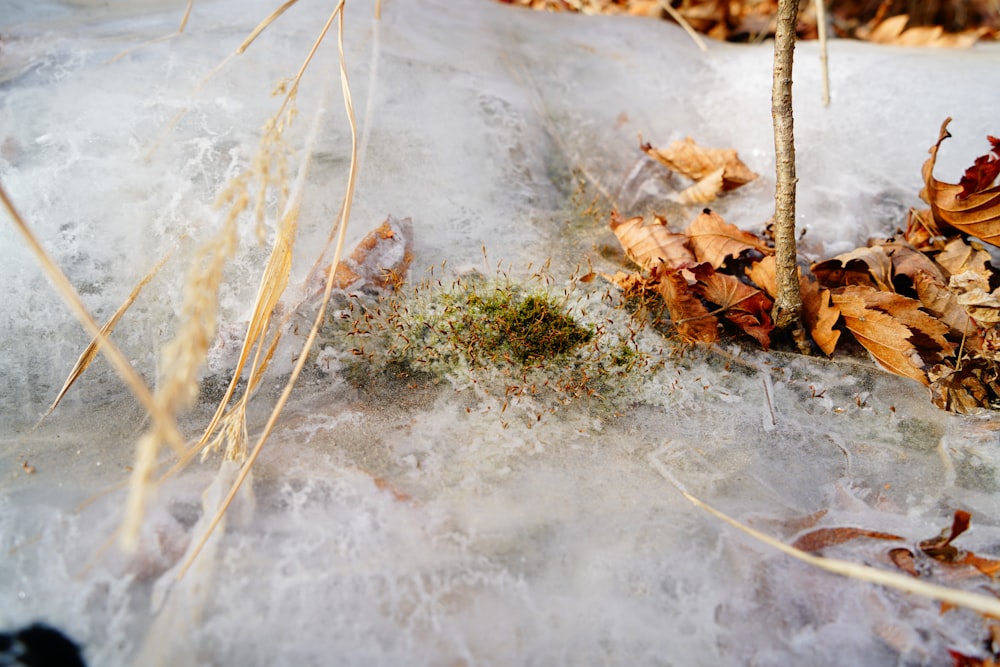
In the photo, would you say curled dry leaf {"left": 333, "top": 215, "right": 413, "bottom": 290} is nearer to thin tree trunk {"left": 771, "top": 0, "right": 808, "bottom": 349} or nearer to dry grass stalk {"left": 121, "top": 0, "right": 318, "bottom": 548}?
dry grass stalk {"left": 121, "top": 0, "right": 318, "bottom": 548}

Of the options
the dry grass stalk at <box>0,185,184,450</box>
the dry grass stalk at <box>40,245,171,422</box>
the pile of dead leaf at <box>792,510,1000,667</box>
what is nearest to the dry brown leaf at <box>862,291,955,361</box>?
the pile of dead leaf at <box>792,510,1000,667</box>

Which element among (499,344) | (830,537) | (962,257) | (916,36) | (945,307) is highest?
(916,36)

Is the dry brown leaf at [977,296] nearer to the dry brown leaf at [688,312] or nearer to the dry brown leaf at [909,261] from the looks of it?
the dry brown leaf at [909,261]

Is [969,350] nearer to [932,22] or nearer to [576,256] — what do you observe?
[576,256]

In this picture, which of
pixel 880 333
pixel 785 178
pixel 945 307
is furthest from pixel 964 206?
pixel 785 178

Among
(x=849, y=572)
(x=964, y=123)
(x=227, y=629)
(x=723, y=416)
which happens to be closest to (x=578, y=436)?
(x=723, y=416)

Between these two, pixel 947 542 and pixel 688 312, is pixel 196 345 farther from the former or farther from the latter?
pixel 947 542
